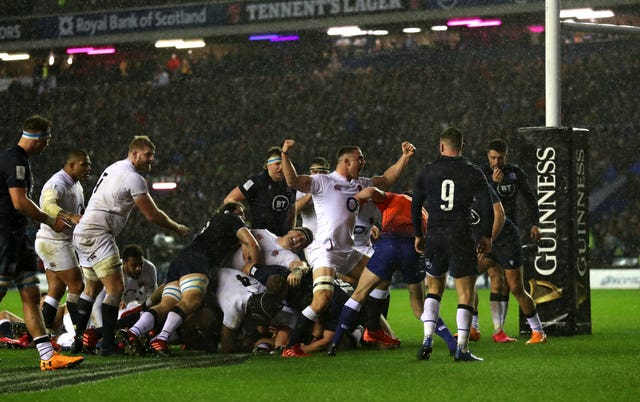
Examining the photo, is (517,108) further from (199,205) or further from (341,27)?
(199,205)

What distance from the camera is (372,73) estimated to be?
33812 mm

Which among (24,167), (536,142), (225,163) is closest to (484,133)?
(225,163)

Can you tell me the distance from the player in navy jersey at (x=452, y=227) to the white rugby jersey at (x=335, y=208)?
1.04 meters

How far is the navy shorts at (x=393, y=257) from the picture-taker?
10000mm

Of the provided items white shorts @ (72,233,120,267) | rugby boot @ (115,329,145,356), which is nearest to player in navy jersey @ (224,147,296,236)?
white shorts @ (72,233,120,267)

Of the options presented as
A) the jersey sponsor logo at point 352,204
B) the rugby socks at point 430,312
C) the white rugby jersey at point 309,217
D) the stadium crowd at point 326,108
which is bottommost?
the rugby socks at point 430,312

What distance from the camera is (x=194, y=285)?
33.5 ft

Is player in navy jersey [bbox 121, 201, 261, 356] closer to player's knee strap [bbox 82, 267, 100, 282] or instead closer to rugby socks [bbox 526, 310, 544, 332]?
player's knee strap [bbox 82, 267, 100, 282]

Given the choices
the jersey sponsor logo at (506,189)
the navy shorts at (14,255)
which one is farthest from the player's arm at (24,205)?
the jersey sponsor logo at (506,189)

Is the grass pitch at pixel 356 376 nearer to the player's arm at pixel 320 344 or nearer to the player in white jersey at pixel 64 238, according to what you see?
the player's arm at pixel 320 344

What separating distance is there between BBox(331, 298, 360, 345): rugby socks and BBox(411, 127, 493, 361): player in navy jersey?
76 centimetres

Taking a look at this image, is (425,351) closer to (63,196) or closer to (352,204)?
(352,204)

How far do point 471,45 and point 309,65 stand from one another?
5.44 m

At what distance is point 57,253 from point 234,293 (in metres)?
2.10
